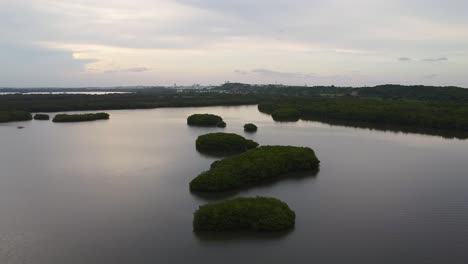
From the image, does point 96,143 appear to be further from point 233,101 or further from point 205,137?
point 233,101

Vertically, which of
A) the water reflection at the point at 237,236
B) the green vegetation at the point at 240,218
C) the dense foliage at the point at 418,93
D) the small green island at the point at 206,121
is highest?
the dense foliage at the point at 418,93

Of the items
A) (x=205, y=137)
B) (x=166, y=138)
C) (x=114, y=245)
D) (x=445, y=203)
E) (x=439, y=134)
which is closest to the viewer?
(x=114, y=245)

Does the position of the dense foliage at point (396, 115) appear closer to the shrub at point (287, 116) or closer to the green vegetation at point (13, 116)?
the shrub at point (287, 116)

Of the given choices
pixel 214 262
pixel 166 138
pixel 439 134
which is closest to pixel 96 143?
pixel 166 138

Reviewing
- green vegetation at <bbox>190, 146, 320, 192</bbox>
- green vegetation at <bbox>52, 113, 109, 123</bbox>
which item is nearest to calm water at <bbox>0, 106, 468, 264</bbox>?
green vegetation at <bbox>190, 146, 320, 192</bbox>

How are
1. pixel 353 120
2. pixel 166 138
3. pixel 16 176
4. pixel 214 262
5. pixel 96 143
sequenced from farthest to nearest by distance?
Result: pixel 353 120 → pixel 166 138 → pixel 96 143 → pixel 16 176 → pixel 214 262

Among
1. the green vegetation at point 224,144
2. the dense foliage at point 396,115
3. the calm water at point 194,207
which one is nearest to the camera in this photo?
the calm water at point 194,207

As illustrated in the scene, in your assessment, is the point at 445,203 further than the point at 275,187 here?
No

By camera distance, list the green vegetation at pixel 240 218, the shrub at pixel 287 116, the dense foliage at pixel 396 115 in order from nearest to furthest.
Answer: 1. the green vegetation at pixel 240 218
2. the dense foliage at pixel 396 115
3. the shrub at pixel 287 116

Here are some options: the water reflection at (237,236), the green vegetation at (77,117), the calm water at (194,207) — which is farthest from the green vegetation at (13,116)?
the water reflection at (237,236)
